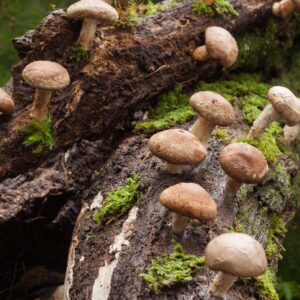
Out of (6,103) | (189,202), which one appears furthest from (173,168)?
(6,103)

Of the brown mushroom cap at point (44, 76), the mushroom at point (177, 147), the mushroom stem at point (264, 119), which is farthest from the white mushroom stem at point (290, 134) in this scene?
the brown mushroom cap at point (44, 76)

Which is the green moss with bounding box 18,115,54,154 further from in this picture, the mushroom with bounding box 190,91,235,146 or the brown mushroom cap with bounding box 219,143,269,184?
the brown mushroom cap with bounding box 219,143,269,184

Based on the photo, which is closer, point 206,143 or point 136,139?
point 206,143

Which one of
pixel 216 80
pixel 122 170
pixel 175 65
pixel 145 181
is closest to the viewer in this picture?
pixel 145 181

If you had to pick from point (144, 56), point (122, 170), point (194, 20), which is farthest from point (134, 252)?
point (194, 20)

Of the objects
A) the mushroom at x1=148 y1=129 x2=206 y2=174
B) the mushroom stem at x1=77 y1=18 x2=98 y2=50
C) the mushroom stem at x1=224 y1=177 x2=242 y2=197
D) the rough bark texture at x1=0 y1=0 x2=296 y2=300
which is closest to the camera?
the mushroom at x1=148 y1=129 x2=206 y2=174

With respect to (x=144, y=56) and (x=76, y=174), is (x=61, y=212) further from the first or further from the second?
(x=144, y=56)

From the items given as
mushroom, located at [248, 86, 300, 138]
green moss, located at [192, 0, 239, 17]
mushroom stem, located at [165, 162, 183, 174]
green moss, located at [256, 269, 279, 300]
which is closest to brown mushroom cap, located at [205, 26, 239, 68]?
green moss, located at [192, 0, 239, 17]
